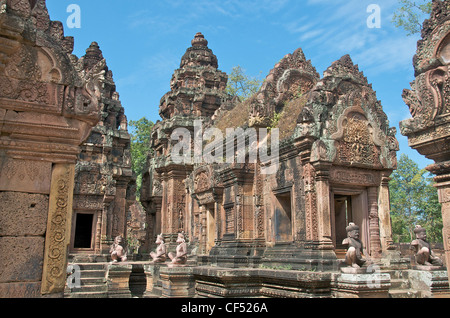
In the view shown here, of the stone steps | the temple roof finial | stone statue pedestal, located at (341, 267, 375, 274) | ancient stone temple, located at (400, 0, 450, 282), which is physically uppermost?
the temple roof finial

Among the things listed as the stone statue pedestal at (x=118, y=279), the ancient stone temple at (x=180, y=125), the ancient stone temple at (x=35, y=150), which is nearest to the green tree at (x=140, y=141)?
the ancient stone temple at (x=180, y=125)

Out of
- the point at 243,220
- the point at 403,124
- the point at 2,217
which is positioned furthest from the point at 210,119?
the point at 2,217

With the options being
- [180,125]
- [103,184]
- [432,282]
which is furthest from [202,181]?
[432,282]

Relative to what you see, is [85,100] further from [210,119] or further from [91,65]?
[91,65]

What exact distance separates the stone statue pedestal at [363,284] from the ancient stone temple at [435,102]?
10.1 feet

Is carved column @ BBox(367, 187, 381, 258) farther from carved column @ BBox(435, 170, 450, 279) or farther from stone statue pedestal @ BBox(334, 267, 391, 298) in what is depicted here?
carved column @ BBox(435, 170, 450, 279)

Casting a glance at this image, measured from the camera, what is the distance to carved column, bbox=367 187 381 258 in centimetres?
979

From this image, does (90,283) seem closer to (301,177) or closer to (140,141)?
(301,177)

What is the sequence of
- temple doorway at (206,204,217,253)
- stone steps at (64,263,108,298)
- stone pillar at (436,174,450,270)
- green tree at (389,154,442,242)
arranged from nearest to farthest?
stone pillar at (436,174,450,270) → stone steps at (64,263,108,298) → temple doorway at (206,204,217,253) → green tree at (389,154,442,242)

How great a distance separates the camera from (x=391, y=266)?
9594 millimetres

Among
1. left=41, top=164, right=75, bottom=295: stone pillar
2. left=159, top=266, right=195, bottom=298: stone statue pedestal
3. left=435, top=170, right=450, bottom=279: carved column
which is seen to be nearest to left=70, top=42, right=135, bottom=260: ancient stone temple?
left=159, top=266, right=195, bottom=298: stone statue pedestal

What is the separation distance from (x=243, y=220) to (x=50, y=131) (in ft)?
24.9

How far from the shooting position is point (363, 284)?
7.51 m

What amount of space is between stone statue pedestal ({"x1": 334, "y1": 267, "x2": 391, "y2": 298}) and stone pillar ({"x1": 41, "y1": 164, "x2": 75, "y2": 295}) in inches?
214
